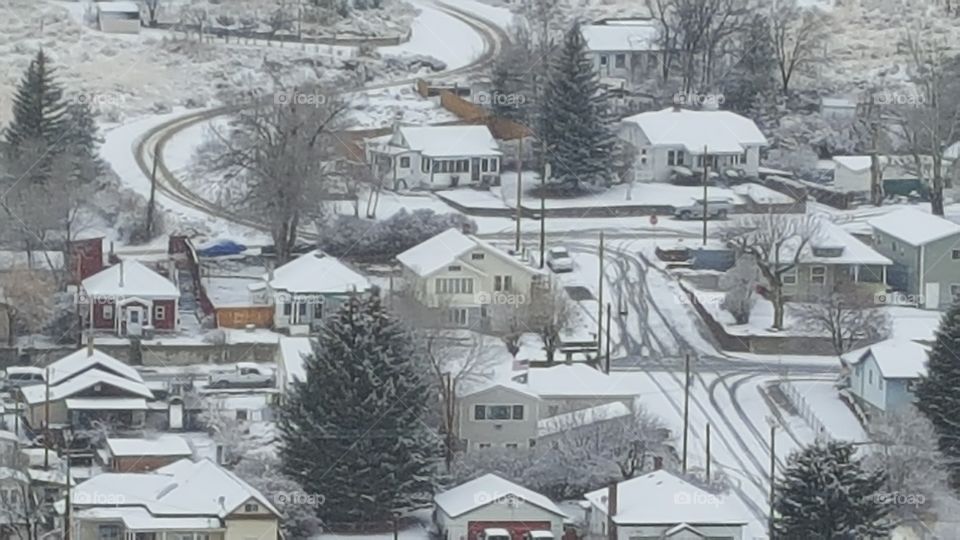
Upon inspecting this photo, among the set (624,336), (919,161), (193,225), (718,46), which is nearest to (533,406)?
(624,336)

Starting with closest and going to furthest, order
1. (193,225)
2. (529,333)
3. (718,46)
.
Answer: (529,333)
(193,225)
(718,46)

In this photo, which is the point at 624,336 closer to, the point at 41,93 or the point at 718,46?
the point at 41,93

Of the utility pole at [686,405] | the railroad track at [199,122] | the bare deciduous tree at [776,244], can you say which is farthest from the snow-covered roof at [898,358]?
the railroad track at [199,122]

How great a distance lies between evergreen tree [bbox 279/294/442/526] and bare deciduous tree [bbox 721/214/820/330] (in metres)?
9.75

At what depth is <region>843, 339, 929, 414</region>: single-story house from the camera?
52594 mm

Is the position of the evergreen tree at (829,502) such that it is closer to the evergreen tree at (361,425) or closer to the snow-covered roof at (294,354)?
the evergreen tree at (361,425)

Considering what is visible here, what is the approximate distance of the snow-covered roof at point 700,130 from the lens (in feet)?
222

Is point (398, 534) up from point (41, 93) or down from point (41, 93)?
down

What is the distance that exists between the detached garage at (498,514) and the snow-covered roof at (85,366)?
663cm

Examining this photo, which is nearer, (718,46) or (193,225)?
(193,225)

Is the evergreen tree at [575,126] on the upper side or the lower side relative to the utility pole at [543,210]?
upper

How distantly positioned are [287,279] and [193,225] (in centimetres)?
527

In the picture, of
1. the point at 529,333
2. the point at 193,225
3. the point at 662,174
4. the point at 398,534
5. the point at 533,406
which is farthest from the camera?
the point at 662,174

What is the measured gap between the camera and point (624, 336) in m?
57.0
